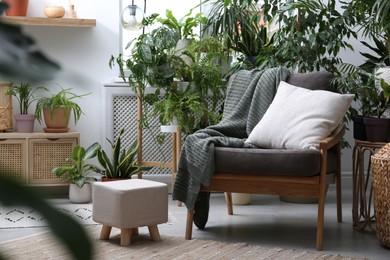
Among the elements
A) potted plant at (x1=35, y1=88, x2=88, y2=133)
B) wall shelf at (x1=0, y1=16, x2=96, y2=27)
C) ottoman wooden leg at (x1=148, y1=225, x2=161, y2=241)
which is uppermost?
wall shelf at (x1=0, y1=16, x2=96, y2=27)

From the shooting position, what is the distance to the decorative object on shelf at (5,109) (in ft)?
16.1

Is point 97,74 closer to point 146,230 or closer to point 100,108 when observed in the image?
point 100,108

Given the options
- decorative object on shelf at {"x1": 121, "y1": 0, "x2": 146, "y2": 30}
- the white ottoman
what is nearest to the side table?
the white ottoman

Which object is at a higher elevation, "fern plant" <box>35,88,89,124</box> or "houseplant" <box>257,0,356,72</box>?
"houseplant" <box>257,0,356,72</box>

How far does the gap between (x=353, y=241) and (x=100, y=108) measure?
8.01ft

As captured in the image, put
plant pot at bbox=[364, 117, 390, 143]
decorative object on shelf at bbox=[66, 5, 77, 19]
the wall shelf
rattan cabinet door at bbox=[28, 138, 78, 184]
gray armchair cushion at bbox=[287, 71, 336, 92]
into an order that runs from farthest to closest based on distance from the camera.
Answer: decorative object on shelf at bbox=[66, 5, 77, 19], the wall shelf, rattan cabinet door at bbox=[28, 138, 78, 184], gray armchair cushion at bbox=[287, 71, 336, 92], plant pot at bbox=[364, 117, 390, 143]

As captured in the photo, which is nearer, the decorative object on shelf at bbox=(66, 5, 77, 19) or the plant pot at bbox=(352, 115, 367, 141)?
the plant pot at bbox=(352, 115, 367, 141)

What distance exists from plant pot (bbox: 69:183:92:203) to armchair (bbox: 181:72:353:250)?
1271 mm

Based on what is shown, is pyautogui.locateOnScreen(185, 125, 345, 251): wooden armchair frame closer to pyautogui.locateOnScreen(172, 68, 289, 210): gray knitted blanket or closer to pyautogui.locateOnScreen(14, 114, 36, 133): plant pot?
pyautogui.locateOnScreen(172, 68, 289, 210): gray knitted blanket

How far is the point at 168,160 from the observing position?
5.49 metres

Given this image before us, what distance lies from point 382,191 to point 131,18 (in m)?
2.40

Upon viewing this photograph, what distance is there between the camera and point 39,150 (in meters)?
4.95

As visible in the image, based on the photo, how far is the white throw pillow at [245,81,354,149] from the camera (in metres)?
3.66

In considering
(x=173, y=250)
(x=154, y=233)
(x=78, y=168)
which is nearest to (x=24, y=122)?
(x=78, y=168)
